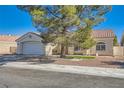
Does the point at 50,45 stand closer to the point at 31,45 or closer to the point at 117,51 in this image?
the point at 31,45

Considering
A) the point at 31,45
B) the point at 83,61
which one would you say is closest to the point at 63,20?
the point at 83,61

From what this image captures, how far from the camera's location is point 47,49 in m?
37.6

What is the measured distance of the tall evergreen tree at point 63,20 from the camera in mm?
22797

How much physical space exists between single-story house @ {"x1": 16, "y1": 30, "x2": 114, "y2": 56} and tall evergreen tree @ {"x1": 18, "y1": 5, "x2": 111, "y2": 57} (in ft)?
34.6

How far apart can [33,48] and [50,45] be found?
2.69 meters

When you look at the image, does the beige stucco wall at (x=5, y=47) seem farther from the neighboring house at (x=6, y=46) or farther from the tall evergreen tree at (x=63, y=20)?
the tall evergreen tree at (x=63, y=20)

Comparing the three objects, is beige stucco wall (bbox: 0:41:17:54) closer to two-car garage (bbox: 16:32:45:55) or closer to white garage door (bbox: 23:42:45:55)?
two-car garage (bbox: 16:32:45:55)

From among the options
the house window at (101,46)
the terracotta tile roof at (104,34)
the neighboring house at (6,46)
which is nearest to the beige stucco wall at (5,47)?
the neighboring house at (6,46)

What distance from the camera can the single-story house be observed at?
36.0m

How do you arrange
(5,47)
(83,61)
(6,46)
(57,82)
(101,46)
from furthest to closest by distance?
1. (6,46)
2. (5,47)
3. (101,46)
4. (83,61)
5. (57,82)

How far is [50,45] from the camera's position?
37562mm

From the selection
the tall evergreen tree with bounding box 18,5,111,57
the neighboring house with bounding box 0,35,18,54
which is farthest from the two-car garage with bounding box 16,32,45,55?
the tall evergreen tree with bounding box 18,5,111,57
